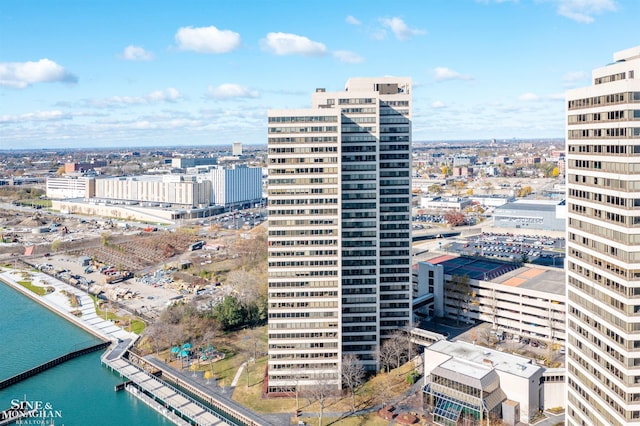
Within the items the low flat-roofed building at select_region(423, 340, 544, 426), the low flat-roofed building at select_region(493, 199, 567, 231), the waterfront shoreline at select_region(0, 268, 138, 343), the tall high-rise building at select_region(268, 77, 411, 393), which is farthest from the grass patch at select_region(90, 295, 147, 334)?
the low flat-roofed building at select_region(493, 199, 567, 231)

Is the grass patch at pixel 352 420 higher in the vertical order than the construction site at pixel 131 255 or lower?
lower

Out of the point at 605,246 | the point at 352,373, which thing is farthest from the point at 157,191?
the point at 605,246

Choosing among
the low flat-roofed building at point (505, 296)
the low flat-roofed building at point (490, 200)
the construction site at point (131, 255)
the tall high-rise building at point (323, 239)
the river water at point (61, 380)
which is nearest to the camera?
the river water at point (61, 380)

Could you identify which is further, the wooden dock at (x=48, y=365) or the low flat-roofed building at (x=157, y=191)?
the low flat-roofed building at (x=157, y=191)

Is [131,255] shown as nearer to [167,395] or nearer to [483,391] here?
[167,395]

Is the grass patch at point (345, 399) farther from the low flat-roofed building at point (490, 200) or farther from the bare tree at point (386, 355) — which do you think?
the low flat-roofed building at point (490, 200)

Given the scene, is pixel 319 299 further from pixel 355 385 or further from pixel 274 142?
pixel 274 142

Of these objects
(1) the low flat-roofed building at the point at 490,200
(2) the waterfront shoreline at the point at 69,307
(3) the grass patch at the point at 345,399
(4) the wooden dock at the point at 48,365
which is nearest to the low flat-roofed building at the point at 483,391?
(3) the grass patch at the point at 345,399

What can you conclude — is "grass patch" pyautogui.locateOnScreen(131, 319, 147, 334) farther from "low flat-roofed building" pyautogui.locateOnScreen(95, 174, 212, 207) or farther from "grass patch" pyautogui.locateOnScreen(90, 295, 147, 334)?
"low flat-roofed building" pyautogui.locateOnScreen(95, 174, 212, 207)
